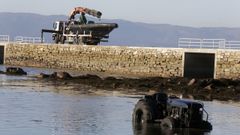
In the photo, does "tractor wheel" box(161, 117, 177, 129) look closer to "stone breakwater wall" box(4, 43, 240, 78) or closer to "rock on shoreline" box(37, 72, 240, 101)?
"rock on shoreline" box(37, 72, 240, 101)

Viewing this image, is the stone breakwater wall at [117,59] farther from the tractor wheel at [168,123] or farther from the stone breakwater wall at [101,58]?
the tractor wheel at [168,123]

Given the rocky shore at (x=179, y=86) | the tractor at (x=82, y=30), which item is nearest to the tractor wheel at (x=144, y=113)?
the rocky shore at (x=179, y=86)

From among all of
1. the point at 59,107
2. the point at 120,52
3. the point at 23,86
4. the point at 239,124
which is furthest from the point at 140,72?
the point at 239,124

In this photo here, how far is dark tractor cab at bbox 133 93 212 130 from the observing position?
2112 cm

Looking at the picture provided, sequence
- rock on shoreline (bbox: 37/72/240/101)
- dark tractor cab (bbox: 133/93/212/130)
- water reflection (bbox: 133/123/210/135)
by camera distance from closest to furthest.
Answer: water reflection (bbox: 133/123/210/135)
dark tractor cab (bbox: 133/93/212/130)
rock on shoreline (bbox: 37/72/240/101)

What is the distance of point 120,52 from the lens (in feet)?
198

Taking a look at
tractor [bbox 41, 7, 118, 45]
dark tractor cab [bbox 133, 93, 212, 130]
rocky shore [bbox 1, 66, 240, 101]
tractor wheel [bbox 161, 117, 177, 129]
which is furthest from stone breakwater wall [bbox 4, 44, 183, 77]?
tractor wheel [bbox 161, 117, 177, 129]

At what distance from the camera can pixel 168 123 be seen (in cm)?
2142

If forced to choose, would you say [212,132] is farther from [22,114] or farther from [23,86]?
[23,86]

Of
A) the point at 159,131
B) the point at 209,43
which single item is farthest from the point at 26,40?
the point at 159,131

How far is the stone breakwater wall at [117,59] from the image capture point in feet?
170

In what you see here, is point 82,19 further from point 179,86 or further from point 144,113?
point 144,113

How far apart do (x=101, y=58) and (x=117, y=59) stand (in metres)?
2.25

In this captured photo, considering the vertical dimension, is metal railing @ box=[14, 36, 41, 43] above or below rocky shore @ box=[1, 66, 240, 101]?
above
